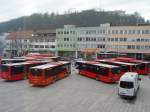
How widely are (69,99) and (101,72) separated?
12.8 metres

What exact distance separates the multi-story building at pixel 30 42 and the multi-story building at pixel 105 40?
352cm

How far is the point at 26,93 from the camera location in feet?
92.5

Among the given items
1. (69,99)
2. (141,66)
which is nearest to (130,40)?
(141,66)

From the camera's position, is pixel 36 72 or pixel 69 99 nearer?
pixel 69 99

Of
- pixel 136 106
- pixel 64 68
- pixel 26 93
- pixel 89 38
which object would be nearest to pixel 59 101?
pixel 26 93

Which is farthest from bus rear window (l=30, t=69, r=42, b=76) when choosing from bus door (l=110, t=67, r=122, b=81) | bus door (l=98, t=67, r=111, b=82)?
bus door (l=110, t=67, r=122, b=81)

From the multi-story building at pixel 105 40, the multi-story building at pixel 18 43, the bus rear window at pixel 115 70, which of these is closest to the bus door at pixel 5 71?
the bus rear window at pixel 115 70

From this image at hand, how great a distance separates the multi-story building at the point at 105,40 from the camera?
2889 inches

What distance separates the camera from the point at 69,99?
83.5ft

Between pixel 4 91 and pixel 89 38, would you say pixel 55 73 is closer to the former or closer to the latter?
pixel 4 91

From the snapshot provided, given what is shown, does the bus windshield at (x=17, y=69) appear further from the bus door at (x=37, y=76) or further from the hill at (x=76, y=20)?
the hill at (x=76, y=20)

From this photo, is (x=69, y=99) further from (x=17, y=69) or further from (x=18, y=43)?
(x=18, y=43)

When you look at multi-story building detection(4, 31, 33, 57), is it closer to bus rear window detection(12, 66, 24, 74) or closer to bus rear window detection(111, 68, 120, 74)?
bus rear window detection(12, 66, 24, 74)

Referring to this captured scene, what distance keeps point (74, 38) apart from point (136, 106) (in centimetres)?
6315
